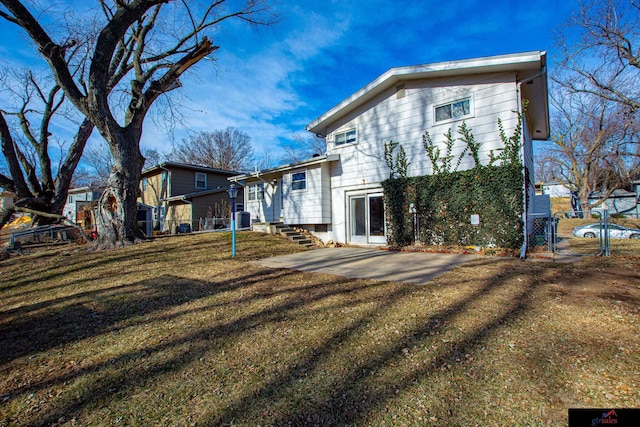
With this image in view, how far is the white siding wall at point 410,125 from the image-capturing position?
329 inches

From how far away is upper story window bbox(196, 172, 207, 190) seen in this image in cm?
2191

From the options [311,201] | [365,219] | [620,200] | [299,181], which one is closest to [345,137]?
[299,181]

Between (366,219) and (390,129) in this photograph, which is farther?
(366,219)

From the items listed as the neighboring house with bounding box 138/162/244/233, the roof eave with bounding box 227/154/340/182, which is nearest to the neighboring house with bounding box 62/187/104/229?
the neighboring house with bounding box 138/162/244/233

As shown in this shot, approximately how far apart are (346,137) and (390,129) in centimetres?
208

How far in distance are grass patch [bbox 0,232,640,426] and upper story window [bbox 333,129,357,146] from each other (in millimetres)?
7468

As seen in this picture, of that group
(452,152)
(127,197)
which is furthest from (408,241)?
(127,197)

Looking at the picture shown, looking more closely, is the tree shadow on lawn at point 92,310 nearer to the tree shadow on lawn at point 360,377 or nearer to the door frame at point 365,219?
the tree shadow on lawn at point 360,377

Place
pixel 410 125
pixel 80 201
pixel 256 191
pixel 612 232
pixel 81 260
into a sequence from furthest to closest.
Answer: pixel 80 201, pixel 256 191, pixel 612 232, pixel 410 125, pixel 81 260

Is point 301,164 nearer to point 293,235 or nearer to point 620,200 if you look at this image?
point 293,235

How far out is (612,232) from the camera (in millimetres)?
14320

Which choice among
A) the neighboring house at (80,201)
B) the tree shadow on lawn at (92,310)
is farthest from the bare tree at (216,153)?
the tree shadow on lawn at (92,310)

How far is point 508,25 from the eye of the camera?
960cm

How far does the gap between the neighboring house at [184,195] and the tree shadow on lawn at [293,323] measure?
14.5m
